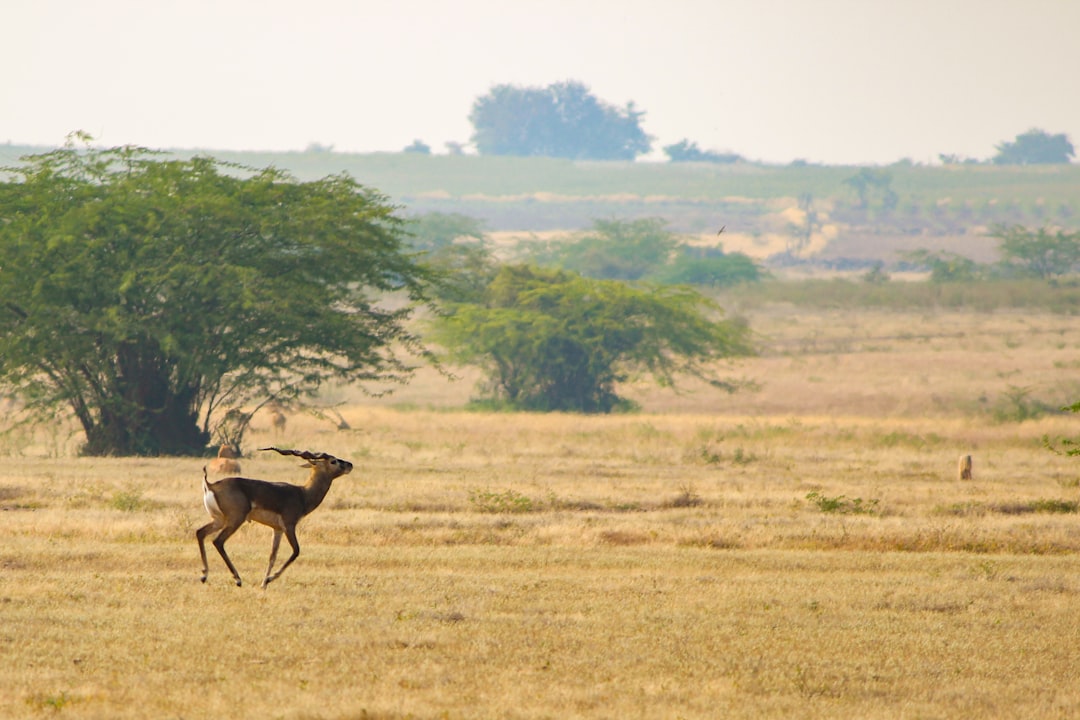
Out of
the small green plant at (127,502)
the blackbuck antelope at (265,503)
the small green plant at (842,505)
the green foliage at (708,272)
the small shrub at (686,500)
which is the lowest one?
the small shrub at (686,500)

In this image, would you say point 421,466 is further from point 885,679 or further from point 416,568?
point 885,679

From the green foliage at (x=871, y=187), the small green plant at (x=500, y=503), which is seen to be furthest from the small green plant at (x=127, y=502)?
the green foliage at (x=871, y=187)

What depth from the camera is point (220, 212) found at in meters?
27.4

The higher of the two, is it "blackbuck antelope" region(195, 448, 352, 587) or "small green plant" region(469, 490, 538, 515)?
"blackbuck antelope" region(195, 448, 352, 587)

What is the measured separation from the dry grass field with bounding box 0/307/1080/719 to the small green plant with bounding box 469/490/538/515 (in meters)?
0.07

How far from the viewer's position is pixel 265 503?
41.8 ft

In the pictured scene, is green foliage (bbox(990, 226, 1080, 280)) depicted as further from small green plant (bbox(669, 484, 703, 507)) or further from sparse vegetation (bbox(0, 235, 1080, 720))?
small green plant (bbox(669, 484, 703, 507))

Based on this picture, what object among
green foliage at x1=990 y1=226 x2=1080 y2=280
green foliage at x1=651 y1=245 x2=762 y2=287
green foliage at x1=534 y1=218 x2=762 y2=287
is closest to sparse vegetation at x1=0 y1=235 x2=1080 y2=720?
green foliage at x1=651 y1=245 x2=762 y2=287

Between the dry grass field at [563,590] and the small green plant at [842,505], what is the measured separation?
0.22ft

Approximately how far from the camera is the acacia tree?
26641mm

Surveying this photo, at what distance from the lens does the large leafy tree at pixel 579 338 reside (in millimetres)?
44250

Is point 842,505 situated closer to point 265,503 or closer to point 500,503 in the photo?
point 500,503

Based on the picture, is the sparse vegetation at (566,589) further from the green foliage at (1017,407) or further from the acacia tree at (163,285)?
the green foliage at (1017,407)

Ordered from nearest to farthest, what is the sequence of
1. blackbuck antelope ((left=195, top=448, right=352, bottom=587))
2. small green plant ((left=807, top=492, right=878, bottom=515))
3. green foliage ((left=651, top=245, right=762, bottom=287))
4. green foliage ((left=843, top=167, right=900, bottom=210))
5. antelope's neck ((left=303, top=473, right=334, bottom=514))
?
1. blackbuck antelope ((left=195, top=448, right=352, bottom=587))
2. antelope's neck ((left=303, top=473, right=334, bottom=514))
3. small green plant ((left=807, top=492, right=878, bottom=515))
4. green foliage ((left=651, top=245, right=762, bottom=287))
5. green foliage ((left=843, top=167, right=900, bottom=210))
